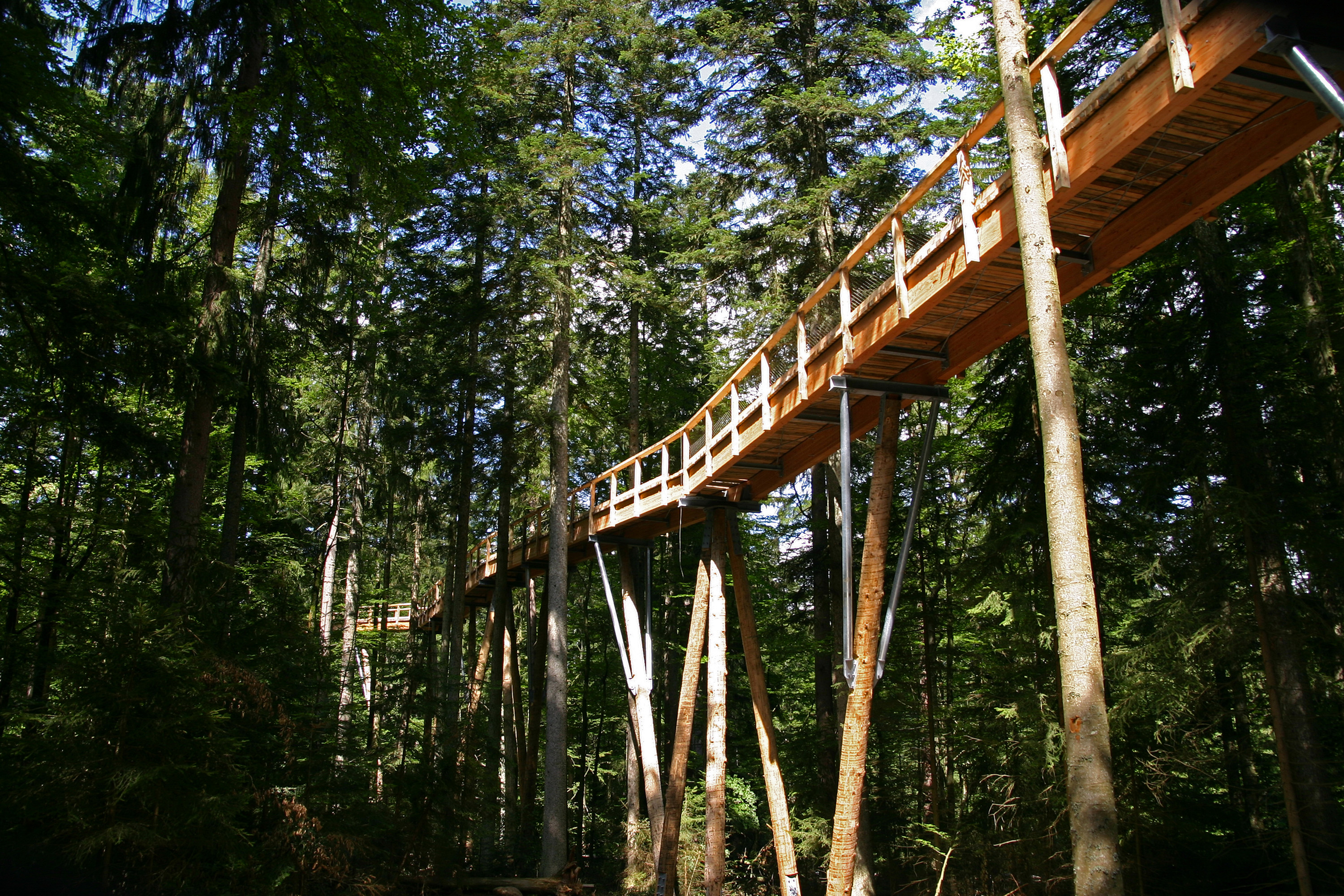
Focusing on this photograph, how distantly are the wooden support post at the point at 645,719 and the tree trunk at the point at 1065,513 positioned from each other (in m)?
8.37

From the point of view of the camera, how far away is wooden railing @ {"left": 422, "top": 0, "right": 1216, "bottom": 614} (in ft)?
15.6

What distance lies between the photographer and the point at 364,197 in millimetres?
10359

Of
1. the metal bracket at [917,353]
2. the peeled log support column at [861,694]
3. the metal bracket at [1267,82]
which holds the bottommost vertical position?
the peeled log support column at [861,694]

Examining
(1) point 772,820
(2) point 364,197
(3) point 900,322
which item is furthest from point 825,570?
(2) point 364,197

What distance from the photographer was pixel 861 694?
7.07m

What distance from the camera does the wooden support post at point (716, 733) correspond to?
9836mm

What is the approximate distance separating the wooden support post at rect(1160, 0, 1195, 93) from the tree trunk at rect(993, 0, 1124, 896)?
94cm

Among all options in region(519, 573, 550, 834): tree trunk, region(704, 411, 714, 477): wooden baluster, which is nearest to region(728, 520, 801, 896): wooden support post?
region(704, 411, 714, 477): wooden baluster

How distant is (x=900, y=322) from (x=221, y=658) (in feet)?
21.9

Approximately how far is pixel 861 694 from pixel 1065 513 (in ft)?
9.91

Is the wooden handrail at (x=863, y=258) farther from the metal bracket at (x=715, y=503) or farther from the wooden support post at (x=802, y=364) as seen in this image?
the metal bracket at (x=715, y=503)

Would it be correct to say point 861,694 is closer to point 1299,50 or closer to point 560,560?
point 1299,50

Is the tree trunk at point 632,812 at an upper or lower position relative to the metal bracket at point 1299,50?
lower

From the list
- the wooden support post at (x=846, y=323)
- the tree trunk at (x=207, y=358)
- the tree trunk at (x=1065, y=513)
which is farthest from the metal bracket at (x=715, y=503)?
the tree trunk at (x=1065, y=513)
